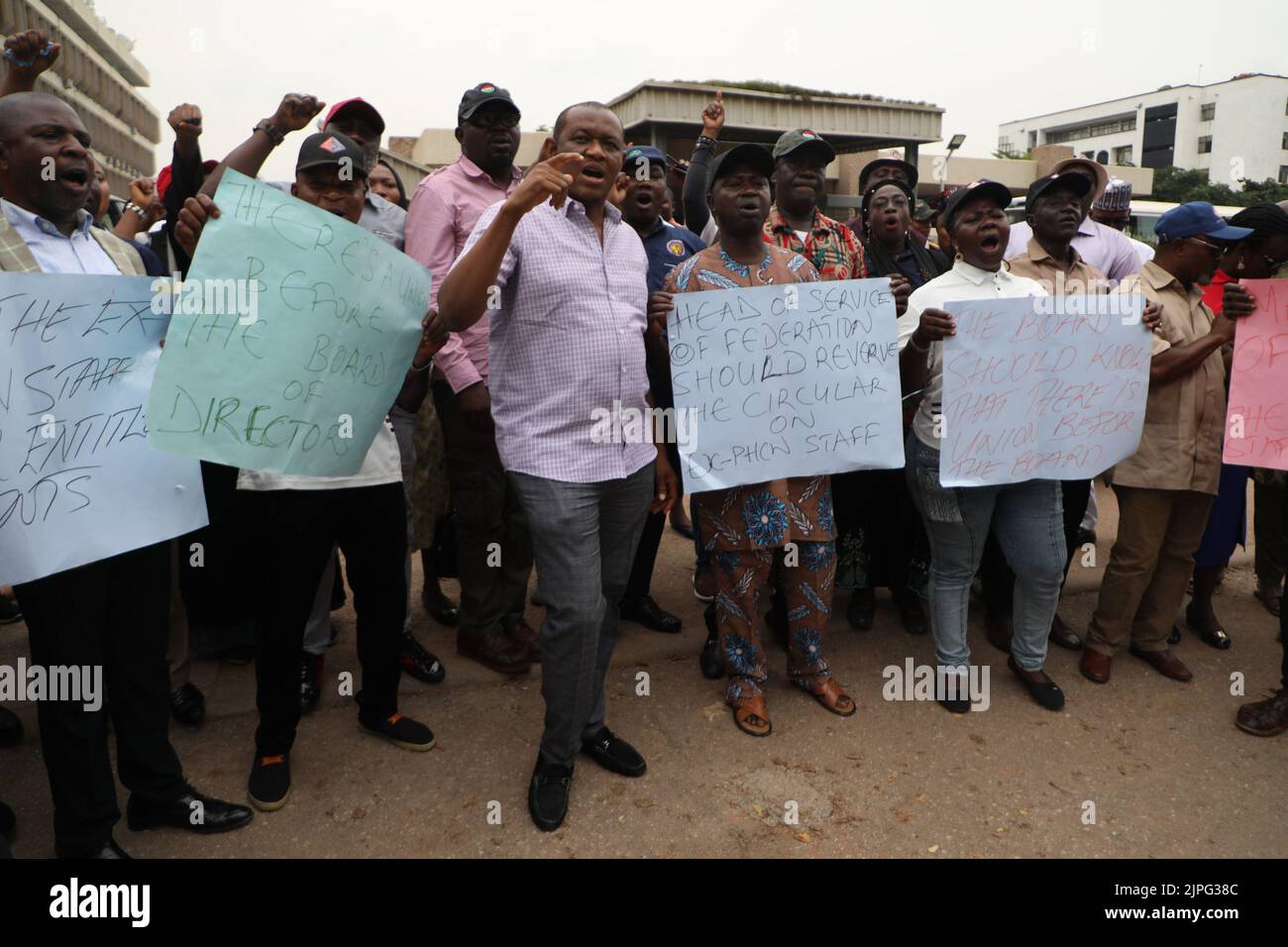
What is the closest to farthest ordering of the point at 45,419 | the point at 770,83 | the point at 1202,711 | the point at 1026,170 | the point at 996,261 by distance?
the point at 45,419 → the point at 996,261 → the point at 1202,711 → the point at 770,83 → the point at 1026,170

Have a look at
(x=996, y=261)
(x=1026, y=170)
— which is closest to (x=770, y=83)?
(x=1026, y=170)

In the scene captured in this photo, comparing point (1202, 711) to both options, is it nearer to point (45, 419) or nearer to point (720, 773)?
point (720, 773)

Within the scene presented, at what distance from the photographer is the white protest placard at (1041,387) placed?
3.21m

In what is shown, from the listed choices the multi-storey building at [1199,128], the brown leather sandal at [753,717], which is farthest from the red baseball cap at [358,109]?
the multi-storey building at [1199,128]

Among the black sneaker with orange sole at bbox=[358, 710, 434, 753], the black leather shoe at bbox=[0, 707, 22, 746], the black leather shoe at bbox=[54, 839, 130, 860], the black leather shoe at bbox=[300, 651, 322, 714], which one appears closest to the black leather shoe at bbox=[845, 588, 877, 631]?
the black sneaker with orange sole at bbox=[358, 710, 434, 753]

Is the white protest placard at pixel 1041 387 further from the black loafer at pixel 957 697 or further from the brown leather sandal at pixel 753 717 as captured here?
the brown leather sandal at pixel 753 717

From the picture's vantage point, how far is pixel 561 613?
260 centimetres

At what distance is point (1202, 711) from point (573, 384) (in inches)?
124

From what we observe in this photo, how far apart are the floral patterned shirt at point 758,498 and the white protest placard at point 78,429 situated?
5.95 feet

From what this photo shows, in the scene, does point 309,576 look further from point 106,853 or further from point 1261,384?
point 1261,384

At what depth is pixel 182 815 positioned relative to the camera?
2.61 m

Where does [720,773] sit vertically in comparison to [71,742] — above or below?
below

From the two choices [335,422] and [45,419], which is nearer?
[45,419]

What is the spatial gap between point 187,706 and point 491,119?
2.75 meters
